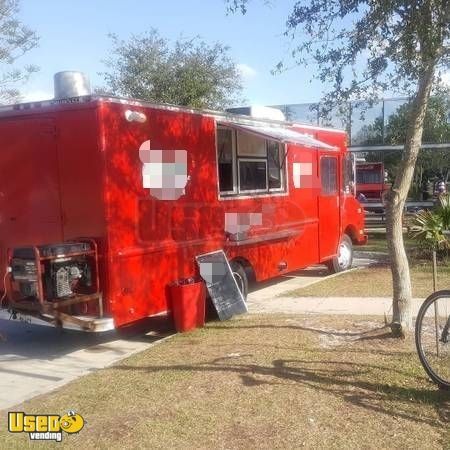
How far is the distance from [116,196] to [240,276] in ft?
9.34

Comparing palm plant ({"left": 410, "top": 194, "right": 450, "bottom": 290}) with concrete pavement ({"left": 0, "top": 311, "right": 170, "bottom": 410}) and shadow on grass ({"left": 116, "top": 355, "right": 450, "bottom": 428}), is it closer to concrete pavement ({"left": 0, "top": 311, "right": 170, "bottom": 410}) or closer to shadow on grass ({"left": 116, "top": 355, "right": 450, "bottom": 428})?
concrete pavement ({"left": 0, "top": 311, "right": 170, "bottom": 410})

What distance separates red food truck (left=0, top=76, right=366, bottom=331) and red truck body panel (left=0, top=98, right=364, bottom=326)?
0.01 meters

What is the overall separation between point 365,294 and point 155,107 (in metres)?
4.43

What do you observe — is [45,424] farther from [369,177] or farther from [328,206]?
[369,177]

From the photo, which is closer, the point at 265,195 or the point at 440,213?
the point at 265,195

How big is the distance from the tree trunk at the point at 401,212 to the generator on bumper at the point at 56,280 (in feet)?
10.5

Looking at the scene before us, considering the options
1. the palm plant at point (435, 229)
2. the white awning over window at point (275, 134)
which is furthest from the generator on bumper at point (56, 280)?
the palm plant at point (435, 229)

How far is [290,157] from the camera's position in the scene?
10.4m


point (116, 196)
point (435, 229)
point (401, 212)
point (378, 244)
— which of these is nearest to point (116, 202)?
point (116, 196)

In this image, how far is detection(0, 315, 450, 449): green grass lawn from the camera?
13.9 ft

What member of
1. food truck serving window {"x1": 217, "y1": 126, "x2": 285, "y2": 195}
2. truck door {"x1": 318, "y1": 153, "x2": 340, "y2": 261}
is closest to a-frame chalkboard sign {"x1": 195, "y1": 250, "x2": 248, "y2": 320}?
food truck serving window {"x1": 217, "y1": 126, "x2": 285, "y2": 195}

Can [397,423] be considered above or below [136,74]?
below

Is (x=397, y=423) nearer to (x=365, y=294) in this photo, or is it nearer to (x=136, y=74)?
(x=365, y=294)

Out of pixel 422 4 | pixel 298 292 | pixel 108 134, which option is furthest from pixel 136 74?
pixel 422 4
